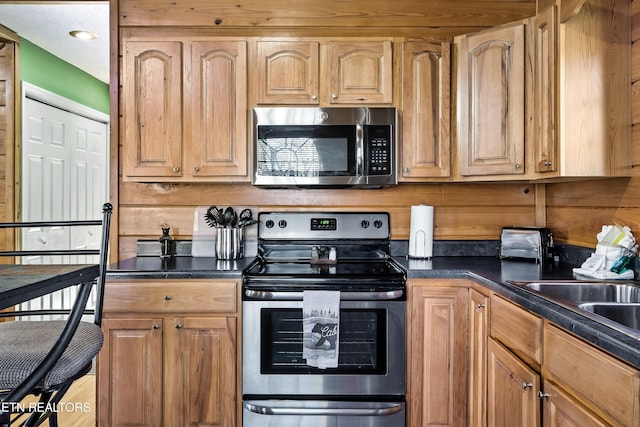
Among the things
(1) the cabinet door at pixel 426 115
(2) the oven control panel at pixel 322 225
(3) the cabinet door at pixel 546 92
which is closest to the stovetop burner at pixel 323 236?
(2) the oven control panel at pixel 322 225

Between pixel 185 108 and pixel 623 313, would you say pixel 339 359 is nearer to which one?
pixel 623 313

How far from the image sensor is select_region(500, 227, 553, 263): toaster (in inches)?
94.0

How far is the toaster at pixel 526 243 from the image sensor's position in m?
2.39

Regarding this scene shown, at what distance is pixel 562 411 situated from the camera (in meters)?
1.31

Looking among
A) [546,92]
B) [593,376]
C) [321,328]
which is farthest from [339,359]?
[546,92]

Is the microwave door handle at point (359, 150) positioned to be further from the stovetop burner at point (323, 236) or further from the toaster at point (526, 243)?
the toaster at point (526, 243)

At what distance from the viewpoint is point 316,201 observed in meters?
2.68

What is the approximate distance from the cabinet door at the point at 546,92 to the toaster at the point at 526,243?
451 mm

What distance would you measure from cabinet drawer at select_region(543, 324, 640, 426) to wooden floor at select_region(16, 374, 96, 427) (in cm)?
233

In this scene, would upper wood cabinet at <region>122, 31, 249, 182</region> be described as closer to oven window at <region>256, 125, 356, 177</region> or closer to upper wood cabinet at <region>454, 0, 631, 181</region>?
oven window at <region>256, 125, 356, 177</region>

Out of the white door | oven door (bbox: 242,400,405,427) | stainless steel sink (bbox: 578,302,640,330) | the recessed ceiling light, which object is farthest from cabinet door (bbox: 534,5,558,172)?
the white door

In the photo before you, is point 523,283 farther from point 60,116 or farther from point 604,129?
point 60,116

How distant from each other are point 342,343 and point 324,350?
4.0 inches

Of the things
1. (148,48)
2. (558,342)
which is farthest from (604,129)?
(148,48)
